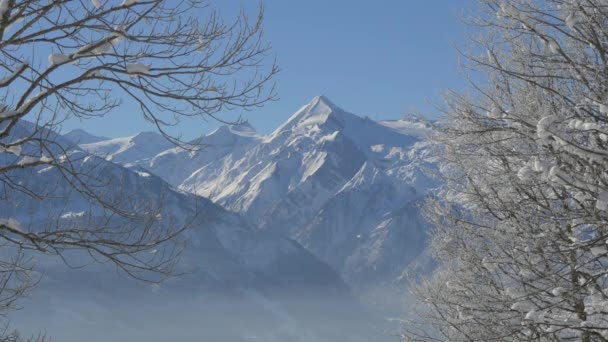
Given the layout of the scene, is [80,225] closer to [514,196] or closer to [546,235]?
[546,235]

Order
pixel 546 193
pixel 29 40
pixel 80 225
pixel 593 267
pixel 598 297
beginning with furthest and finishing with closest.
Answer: pixel 546 193 → pixel 593 267 → pixel 598 297 → pixel 80 225 → pixel 29 40

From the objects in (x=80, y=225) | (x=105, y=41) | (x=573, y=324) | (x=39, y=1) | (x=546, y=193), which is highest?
(x=39, y=1)

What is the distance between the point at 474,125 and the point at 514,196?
4.00 ft

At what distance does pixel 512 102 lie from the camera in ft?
30.6

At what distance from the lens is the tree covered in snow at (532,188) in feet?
19.9

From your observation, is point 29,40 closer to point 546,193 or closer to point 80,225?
point 80,225

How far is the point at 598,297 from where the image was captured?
7133 mm

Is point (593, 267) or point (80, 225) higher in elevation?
point (80, 225)

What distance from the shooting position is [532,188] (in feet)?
27.8

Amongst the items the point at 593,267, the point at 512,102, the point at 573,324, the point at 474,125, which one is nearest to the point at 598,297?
the point at 573,324

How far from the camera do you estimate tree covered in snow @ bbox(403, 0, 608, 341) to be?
605 cm

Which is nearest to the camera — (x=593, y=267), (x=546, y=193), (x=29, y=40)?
(x=29, y=40)

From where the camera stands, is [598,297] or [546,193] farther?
[546,193]

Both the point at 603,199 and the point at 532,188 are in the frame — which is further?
the point at 532,188
